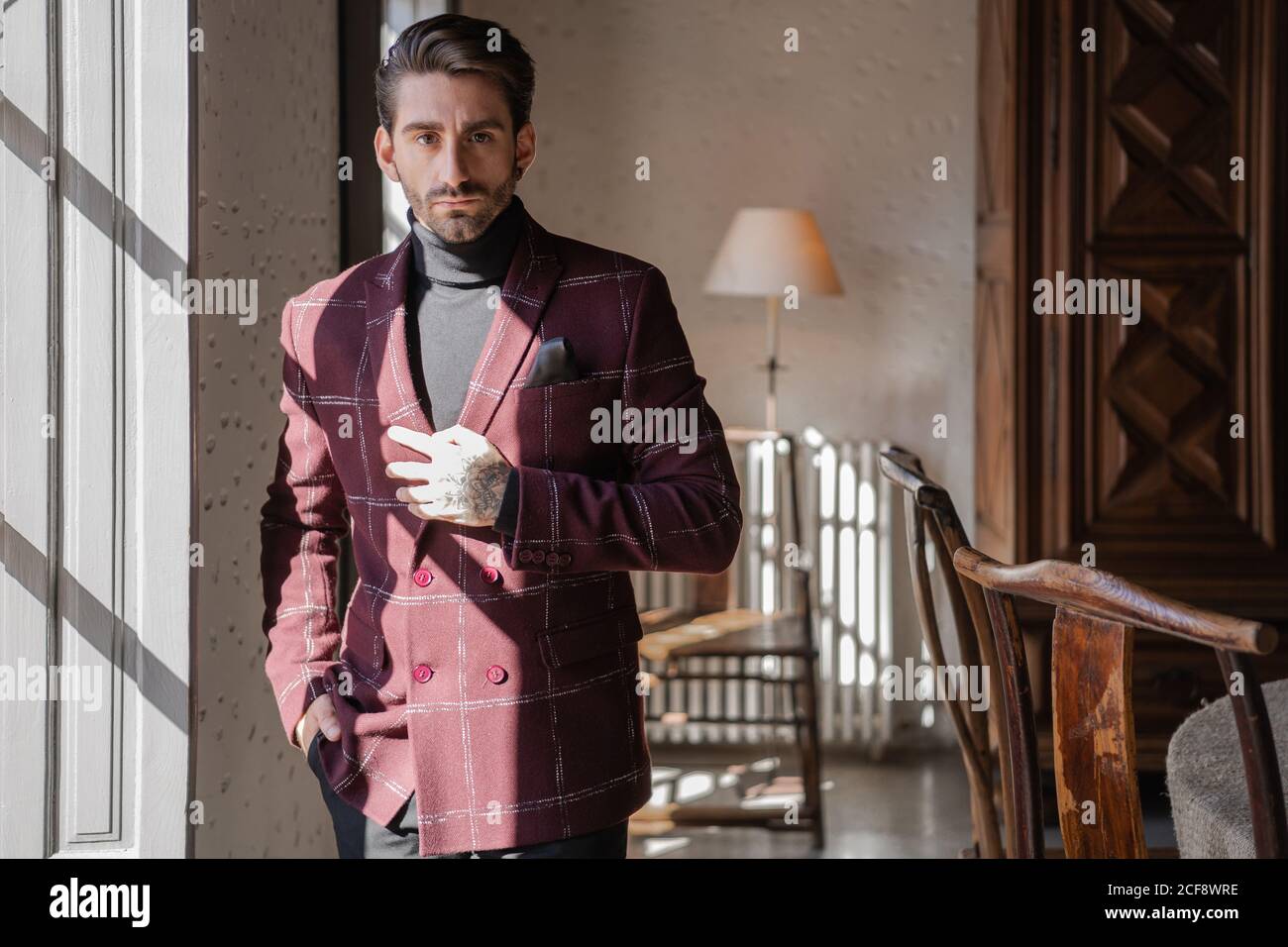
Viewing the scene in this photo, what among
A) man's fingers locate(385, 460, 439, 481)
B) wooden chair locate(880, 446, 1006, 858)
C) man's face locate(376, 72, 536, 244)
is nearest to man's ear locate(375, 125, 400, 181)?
man's face locate(376, 72, 536, 244)

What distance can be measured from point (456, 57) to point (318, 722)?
75 centimetres

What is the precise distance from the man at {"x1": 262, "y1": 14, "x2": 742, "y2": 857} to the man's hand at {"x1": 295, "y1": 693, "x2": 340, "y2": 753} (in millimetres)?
11

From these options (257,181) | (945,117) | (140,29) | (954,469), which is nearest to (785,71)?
(945,117)

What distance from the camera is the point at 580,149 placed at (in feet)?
15.0

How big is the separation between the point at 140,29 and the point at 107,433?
1.71ft

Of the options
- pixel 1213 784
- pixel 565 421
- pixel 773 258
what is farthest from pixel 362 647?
pixel 773 258

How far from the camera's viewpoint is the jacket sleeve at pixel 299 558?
1.56 metres

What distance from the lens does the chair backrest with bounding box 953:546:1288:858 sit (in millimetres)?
940

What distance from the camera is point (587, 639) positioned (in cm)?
141

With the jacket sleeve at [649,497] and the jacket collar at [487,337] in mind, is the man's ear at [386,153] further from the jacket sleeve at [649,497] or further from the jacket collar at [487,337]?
the jacket sleeve at [649,497]

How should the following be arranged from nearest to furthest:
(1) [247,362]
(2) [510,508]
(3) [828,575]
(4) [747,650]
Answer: (2) [510,508] → (1) [247,362] → (4) [747,650] → (3) [828,575]

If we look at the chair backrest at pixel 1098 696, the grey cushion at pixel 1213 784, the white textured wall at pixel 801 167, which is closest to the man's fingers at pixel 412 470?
the chair backrest at pixel 1098 696

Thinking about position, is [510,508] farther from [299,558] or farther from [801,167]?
[801,167]
